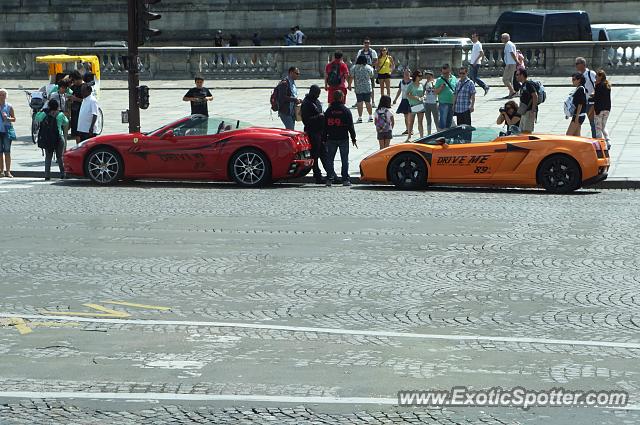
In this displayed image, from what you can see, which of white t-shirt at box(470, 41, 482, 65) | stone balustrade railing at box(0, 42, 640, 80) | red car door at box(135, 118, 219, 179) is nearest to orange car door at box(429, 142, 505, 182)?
red car door at box(135, 118, 219, 179)

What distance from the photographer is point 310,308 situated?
37.6 ft

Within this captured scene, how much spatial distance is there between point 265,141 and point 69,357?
1167 cm

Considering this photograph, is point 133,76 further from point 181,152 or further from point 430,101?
point 430,101

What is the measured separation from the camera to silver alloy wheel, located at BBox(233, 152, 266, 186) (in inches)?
834

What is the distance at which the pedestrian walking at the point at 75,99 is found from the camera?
84.8ft

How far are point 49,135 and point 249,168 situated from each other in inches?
150

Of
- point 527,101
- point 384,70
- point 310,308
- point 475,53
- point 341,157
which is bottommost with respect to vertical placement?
point 310,308

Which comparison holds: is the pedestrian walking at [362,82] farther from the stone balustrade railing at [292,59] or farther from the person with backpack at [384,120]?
the stone balustrade railing at [292,59]

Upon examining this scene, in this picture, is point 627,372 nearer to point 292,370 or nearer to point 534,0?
point 292,370

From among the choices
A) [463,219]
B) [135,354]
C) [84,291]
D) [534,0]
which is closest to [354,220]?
[463,219]

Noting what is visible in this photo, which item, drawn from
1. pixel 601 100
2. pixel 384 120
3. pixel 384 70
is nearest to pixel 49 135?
pixel 384 120

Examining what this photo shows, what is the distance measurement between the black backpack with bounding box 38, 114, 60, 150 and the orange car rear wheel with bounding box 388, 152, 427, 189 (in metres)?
5.97

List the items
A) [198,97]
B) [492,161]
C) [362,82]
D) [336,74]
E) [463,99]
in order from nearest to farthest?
[492,161] < [463,99] < [198,97] < [336,74] < [362,82]

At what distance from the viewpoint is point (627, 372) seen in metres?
9.11
